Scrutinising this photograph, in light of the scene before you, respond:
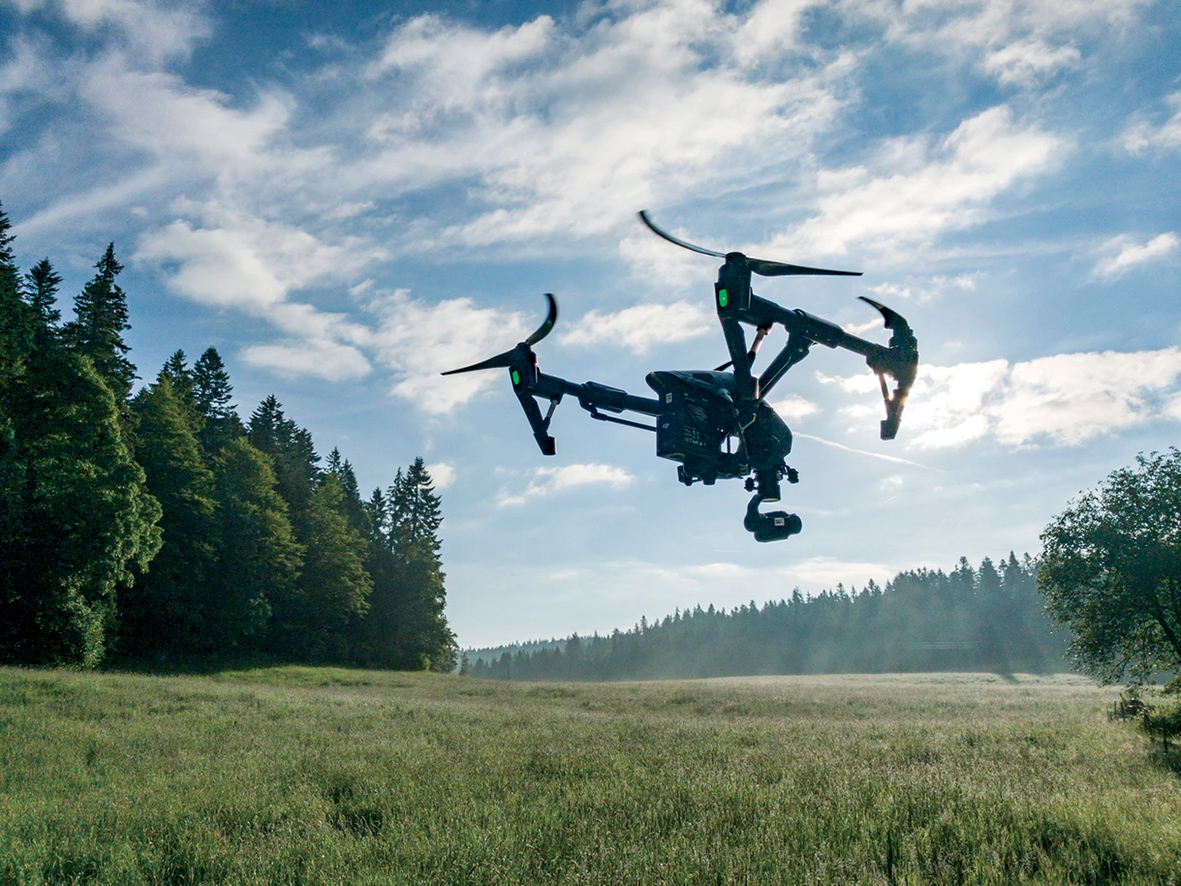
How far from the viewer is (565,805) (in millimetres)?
8734

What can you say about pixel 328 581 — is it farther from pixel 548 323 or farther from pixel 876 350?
pixel 876 350

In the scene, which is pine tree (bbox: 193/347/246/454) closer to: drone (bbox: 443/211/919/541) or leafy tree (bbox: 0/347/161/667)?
leafy tree (bbox: 0/347/161/667)

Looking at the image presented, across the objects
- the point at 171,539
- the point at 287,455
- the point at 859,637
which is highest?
the point at 287,455

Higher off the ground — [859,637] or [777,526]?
[777,526]

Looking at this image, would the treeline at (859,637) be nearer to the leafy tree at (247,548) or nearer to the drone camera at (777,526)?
the leafy tree at (247,548)

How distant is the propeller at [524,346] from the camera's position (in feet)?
35.3

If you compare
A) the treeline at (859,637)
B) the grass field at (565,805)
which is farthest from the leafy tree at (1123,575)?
the treeline at (859,637)

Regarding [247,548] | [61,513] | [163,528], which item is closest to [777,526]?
[61,513]

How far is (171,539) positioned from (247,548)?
560 centimetres

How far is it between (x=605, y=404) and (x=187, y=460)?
41562 mm

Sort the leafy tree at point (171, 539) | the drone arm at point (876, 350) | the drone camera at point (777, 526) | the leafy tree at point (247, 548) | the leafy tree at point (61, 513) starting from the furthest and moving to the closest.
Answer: the leafy tree at point (247, 548)
the leafy tree at point (171, 539)
the leafy tree at point (61, 513)
the drone camera at point (777, 526)
the drone arm at point (876, 350)

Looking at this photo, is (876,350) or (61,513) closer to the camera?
(876,350)

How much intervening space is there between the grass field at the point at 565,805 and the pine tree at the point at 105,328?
24684 mm

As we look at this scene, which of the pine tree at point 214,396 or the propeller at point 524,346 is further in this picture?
the pine tree at point 214,396
